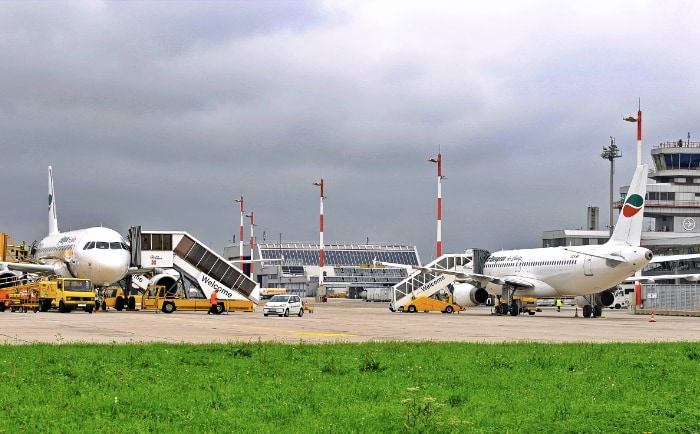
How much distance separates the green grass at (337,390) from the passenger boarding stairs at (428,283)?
5509 cm

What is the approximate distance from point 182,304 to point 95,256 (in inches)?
253

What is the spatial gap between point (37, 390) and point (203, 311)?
173 ft

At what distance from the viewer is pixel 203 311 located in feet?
218

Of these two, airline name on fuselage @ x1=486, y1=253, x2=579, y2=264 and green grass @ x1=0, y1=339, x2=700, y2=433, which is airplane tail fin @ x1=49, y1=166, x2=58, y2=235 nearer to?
airline name on fuselage @ x1=486, y1=253, x2=579, y2=264

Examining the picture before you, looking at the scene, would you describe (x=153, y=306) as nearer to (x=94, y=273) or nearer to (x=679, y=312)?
(x=94, y=273)

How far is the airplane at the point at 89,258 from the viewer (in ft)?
201

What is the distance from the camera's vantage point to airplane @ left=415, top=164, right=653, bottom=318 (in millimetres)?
57219

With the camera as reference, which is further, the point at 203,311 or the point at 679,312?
the point at 679,312

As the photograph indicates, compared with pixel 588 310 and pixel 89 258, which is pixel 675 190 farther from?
pixel 89 258

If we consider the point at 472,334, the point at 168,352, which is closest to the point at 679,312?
the point at 472,334

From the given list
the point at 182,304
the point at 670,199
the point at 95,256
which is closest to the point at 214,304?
the point at 182,304

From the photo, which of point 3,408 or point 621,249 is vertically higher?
point 621,249

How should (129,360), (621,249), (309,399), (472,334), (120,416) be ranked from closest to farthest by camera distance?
1. (120,416)
2. (309,399)
3. (129,360)
4. (472,334)
5. (621,249)

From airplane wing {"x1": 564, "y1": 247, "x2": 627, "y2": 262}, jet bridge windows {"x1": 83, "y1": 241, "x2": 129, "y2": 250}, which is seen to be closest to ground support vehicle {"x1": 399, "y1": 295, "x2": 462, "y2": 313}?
airplane wing {"x1": 564, "y1": 247, "x2": 627, "y2": 262}
